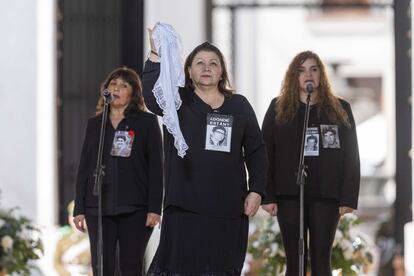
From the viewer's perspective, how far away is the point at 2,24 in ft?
35.3

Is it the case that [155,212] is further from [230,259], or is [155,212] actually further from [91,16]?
[91,16]

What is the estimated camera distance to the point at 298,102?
8.25m

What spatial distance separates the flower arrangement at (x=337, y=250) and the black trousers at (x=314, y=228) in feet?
4.06

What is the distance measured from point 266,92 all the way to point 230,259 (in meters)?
19.0

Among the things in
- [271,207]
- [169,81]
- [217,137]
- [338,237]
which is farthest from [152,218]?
[338,237]

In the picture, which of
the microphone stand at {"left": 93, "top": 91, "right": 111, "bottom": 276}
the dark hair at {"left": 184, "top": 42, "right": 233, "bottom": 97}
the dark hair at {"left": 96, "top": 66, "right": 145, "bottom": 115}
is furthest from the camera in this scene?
the dark hair at {"left": 96, "top": 66, "right": 145, "bottom": 115}

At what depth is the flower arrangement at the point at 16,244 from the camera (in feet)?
30.9

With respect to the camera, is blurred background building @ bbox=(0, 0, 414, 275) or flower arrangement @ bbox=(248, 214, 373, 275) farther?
blurred background building @ bbox=(0, 0, 414, 275)

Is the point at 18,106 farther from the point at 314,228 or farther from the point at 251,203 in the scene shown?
the point at 251,203

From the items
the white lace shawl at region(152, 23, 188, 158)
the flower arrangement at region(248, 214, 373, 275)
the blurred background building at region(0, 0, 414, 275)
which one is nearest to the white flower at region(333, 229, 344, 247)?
the flower arrangement at region(248, 214, 373, 275)

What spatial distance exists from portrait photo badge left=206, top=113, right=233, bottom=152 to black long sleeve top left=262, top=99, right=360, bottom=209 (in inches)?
39.5

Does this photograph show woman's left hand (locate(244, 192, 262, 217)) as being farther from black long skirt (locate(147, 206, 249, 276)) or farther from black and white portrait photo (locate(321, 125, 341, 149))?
black and white portrait photo (locate(321, 125, 341, 149))

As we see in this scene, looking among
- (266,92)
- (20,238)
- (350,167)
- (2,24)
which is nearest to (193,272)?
(350,167)

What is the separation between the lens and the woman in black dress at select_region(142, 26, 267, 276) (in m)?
7.14
